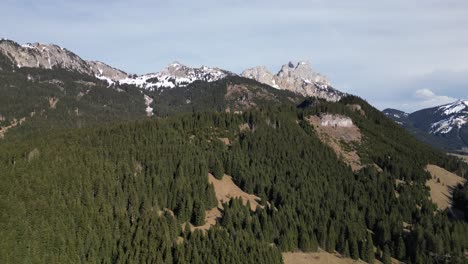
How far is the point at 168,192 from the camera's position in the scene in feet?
549

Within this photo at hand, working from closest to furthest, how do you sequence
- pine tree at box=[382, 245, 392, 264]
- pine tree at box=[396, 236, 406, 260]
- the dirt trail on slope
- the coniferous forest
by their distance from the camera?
the coniferous forest, the dirt trail on slope, pine tree at box=[382, 245, 392, 264], pine tree at box=[396, 236, 406, 260]

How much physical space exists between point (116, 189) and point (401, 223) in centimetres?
11308

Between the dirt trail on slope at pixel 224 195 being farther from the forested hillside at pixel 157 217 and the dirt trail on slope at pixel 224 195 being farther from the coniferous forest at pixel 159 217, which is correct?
the forested hillside at pixel 157 217

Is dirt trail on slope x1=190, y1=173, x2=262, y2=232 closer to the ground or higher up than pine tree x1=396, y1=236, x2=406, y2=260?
higher up

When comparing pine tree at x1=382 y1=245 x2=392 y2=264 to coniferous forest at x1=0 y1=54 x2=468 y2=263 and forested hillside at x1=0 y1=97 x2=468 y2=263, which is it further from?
coniferous forest at x1=0 y1=54 x2=468 y2=263

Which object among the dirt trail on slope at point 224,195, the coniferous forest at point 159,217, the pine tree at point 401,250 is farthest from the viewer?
the pine tree at point 401,250

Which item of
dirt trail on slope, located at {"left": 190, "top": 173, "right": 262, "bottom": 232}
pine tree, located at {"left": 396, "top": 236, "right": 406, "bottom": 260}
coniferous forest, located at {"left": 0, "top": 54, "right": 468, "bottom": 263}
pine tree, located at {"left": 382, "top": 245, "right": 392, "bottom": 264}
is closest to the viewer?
coniferous forest, located at {"left": 0, "top": 54, "right": 468, "bottom": 263}

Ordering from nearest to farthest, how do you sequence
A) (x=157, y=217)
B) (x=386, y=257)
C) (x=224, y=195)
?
(x=157, y=217) → (x=386, y=257) → (x=224, y=195)

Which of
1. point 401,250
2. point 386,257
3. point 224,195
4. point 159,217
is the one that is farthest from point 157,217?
point 401,250

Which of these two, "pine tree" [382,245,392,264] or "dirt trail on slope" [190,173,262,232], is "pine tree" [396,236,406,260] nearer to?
"pine tree" [382,245,392,264]

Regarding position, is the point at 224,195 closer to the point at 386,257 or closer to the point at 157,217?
the point at 157,217

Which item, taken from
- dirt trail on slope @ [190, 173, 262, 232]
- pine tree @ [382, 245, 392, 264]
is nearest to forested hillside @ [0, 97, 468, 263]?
pine tree @ [382, 245, 392, 264]

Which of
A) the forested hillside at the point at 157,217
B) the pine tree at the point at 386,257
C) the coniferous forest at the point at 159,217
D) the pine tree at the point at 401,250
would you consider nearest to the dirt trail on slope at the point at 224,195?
the coniferous forest at the point at 159,217

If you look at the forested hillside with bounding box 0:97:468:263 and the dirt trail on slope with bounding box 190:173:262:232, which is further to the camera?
the dirt trail on slope with bounding box 190:173:262:232
